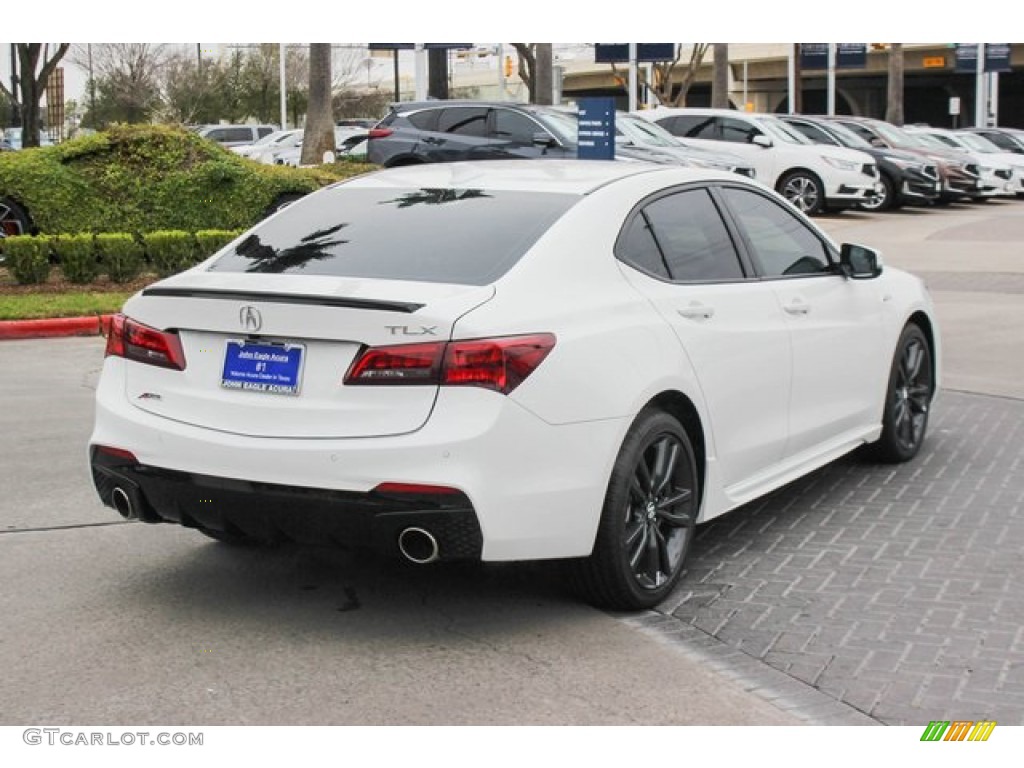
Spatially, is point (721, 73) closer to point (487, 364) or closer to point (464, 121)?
point (464, 121)

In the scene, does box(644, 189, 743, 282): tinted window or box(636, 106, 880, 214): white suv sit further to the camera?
box(636, 106, 880, 214): white suv

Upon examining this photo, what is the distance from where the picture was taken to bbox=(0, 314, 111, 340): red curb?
42.3ft

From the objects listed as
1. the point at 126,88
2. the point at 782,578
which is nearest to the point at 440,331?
the point at 782,578

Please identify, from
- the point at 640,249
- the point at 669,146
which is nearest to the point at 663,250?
the point at 640,249

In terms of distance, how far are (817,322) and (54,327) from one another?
27.2 feet

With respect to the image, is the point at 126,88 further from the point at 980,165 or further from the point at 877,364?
the point at 877,364

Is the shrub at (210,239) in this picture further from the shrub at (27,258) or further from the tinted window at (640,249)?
the tinted window at (640,249)

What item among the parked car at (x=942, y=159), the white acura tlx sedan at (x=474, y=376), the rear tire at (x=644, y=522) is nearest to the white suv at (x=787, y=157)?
the parked car at (x=942, y=159)

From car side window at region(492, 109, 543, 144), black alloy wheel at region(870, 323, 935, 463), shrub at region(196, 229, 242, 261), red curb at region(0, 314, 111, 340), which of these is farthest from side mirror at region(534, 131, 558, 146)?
black alloy wheel at region(870, 323, 935, 463)

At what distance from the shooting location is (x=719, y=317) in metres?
5.92

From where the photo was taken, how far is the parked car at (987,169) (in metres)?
32.1

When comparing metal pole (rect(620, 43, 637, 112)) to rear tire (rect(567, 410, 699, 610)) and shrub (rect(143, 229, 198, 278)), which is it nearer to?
shrub (rect(143, 229, 198, 278))

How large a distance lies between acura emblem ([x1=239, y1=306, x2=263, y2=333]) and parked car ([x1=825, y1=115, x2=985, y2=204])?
26.7 meters

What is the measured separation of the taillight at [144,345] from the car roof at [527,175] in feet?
4.23
